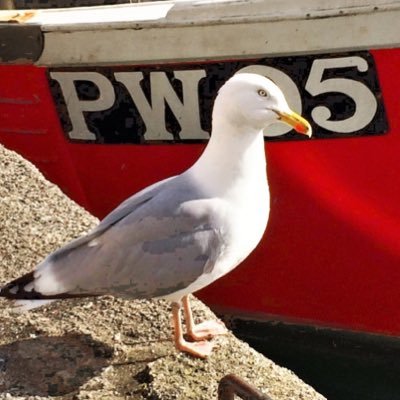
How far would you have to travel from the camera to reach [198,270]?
264 cm

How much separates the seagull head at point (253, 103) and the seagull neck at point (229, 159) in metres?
0.04

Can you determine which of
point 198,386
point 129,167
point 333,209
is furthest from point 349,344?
point 198,386

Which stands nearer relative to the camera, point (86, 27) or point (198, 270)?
point (198, 270)

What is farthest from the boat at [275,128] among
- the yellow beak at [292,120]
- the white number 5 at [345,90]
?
the yellow beak at [292,120]

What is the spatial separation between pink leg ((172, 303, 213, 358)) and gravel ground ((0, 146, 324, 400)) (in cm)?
2

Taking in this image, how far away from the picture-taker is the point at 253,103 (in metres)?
2.70

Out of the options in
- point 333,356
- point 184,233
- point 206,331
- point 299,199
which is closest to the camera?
point 184,233

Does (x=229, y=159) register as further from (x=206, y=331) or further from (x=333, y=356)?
(x=333, y=356)

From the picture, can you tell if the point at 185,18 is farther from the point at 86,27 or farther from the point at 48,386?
the point at 48,386

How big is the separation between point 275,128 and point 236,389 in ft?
6.08

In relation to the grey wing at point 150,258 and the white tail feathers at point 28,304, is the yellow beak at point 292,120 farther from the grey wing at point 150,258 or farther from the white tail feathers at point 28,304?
the white tail feathers at point 28,304

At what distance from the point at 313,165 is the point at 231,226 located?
1.43 m

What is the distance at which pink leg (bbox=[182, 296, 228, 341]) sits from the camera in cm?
283


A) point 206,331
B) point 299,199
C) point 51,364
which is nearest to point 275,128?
point 299,199
